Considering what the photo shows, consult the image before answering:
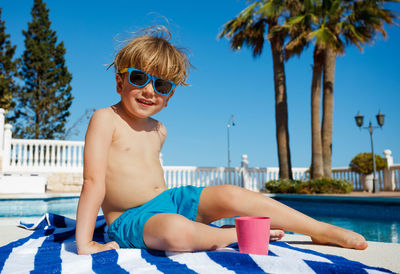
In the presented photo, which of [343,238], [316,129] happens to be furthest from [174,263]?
[316,129]

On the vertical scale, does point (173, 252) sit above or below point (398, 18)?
below

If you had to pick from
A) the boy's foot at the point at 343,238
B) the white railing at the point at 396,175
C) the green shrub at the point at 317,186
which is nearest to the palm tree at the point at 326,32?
the green shrub at the point at 317,186

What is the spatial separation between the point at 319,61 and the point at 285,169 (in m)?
3.81

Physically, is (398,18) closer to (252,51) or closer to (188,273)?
(252,51)

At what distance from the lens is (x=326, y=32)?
34.4ft

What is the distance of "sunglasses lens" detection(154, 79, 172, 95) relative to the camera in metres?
1.91

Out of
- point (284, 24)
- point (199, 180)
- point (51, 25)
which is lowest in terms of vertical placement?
point (199, 180)

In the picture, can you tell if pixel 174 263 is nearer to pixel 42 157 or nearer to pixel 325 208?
pixel 325 208

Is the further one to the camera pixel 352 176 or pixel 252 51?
pixel 352 176

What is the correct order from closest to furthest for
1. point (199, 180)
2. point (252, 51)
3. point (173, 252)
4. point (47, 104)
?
point (173, 252)
point (252, 51)
point (199, 180)
point (47, 104)

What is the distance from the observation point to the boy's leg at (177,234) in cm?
152

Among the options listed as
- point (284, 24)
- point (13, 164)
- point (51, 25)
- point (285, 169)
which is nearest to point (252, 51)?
point (284, 24)

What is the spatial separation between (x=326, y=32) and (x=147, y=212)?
1037 cm

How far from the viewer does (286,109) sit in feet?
36.3
